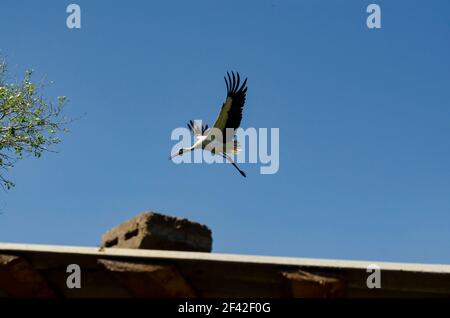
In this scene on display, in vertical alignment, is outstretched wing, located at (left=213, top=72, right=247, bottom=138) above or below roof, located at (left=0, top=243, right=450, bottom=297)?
above

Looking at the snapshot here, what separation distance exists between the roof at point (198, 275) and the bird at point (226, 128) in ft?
23.4

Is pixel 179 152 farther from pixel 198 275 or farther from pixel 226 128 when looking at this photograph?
pixel 198 275

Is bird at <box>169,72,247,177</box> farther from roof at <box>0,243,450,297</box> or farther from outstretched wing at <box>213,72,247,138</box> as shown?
roof at <box>0,243,450,297</box>

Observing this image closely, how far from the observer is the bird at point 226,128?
10922 millimetres

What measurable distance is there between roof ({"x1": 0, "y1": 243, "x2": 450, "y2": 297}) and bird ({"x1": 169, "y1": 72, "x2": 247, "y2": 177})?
714cm

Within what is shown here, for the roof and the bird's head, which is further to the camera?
the bird's head

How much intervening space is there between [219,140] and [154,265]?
8493mm

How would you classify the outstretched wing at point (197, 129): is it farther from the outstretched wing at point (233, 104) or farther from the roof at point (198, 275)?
the roof at point (198, 275)

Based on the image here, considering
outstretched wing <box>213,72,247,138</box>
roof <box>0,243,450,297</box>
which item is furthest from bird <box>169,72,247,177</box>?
roof <box>0,243,450,297</box>

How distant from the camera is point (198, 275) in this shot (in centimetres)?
378

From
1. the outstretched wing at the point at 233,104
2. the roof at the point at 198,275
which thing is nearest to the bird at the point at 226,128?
the outstretched wing at the point at 233,104

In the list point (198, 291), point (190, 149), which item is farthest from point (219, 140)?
point (198, 291)

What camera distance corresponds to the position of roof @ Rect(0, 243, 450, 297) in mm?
3465
